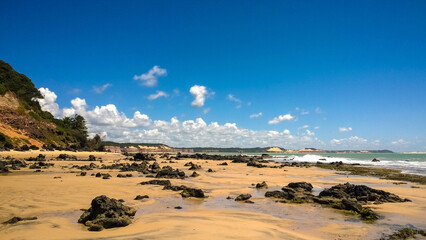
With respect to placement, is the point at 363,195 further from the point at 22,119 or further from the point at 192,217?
the point at 22,119

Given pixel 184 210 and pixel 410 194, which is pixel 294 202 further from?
pixel 410 194

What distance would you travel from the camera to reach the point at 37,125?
5706 centimetres

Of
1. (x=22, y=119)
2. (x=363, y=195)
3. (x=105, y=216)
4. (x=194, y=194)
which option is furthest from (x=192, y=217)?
(x=22, y=119)

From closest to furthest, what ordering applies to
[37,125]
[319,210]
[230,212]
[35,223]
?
[35,223] → [230,212] → [319,210] → [37,125]

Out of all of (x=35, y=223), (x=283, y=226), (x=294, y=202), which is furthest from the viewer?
(x=294, y=202)

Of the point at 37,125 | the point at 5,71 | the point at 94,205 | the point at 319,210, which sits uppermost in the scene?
the point at 5,71

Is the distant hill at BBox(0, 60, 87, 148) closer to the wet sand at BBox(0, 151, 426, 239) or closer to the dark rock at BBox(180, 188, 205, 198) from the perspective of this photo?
the wet sand at BBox(0, 151, 426, 239)

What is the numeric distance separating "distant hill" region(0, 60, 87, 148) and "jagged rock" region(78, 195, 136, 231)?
4614cm

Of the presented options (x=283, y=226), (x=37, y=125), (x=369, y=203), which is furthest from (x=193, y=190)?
(x=37, y=125)

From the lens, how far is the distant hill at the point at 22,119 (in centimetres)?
4844

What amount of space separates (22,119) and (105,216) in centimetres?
5967

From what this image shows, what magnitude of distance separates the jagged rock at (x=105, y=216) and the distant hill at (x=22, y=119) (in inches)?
1816

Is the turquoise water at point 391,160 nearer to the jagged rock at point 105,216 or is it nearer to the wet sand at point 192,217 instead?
the wet sand at point 192,217

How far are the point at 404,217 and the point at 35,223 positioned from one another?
37.1 ft
